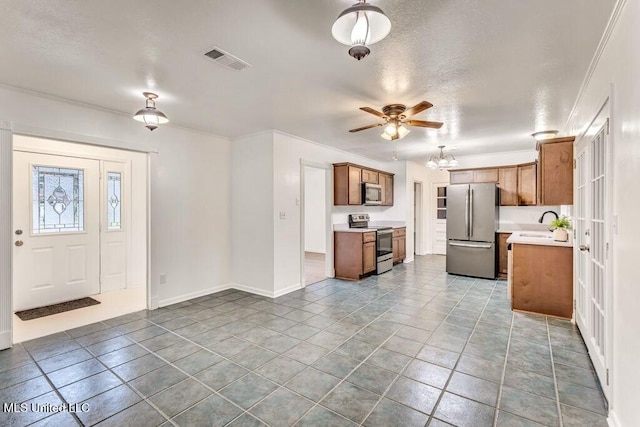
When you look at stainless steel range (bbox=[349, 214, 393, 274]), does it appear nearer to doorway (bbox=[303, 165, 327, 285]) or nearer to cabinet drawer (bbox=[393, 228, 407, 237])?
cabinet drawer (bbox=[393, 228, 407, 237])

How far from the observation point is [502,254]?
570 cm

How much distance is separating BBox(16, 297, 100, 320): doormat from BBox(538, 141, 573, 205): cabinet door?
19.7 ft

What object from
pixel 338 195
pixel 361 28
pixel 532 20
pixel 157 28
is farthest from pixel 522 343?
pixel 157 28

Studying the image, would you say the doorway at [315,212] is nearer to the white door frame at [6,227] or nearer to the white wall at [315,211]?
the white wall at [315,211]

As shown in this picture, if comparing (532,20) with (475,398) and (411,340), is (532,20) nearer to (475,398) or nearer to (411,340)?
(475,398)

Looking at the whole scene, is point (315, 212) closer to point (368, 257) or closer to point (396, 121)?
point (368, 257)

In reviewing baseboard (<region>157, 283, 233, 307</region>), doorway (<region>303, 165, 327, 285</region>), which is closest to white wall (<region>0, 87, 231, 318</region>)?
baseboard (<region>157, 283, 233, 307</region>)

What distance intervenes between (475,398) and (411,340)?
94 cm

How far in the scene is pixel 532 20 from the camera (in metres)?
1.91

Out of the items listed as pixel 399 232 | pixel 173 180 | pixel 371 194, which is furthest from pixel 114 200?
pixel 399 232

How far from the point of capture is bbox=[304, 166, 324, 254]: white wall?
9.02m

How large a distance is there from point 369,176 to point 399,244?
1773mm

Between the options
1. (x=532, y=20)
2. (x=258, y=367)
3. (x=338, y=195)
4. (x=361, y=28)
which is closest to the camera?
(x=361, y=28)

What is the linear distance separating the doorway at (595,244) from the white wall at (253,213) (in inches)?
143
